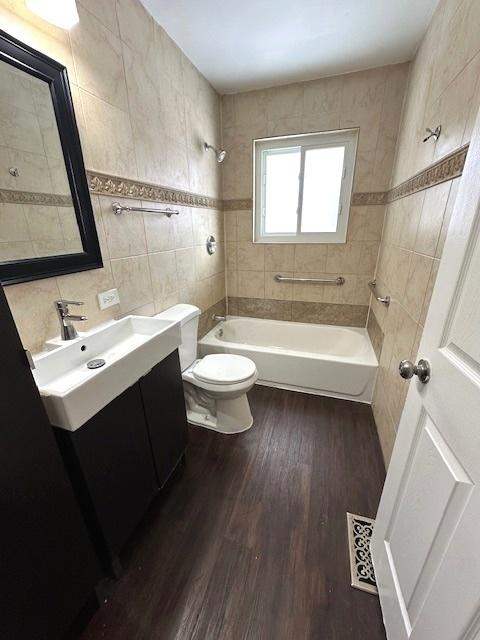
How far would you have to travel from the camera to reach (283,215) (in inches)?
100

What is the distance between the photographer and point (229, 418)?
1.78 metres

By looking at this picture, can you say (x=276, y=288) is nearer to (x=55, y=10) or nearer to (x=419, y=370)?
(x=419, y=370)

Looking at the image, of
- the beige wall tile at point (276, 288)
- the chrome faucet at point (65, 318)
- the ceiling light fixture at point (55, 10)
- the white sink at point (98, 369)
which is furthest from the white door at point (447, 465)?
the beige wall tile at point (276, 288)

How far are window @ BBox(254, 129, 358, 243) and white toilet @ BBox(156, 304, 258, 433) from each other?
1346 millimetres

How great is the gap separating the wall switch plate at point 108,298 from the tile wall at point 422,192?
1497 millimetres

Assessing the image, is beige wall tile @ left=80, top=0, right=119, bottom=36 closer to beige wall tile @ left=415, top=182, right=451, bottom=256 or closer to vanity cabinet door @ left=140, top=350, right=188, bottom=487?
vanity cabinet door @ left=140, top=350, right=188, bottom=487

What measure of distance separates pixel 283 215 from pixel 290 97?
901 millimetres

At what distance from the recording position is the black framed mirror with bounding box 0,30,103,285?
35.2 inches

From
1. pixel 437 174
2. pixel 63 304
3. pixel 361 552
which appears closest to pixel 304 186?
pixel 437 174

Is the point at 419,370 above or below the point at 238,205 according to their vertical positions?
below

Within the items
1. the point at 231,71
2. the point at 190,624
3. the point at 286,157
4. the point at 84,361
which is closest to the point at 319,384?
the point at 190,624

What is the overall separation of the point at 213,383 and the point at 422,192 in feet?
5.20

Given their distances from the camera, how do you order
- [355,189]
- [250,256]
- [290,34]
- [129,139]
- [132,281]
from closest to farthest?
[129,139] → [132,281] → [290,34] → [355,189] → [250,256]

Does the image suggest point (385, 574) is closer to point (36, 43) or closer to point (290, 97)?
point (36, 43)
